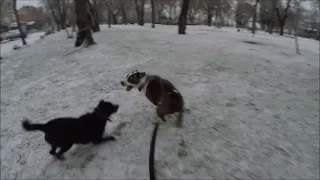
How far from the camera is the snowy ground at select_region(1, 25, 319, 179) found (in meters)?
4.61

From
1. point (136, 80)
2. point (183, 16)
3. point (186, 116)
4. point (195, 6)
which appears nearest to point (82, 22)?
point (183, 16)

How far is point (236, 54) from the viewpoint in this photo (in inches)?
497

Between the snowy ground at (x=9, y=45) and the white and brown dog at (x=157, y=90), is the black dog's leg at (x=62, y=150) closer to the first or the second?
the white and brown dog at (x=157, y=90)

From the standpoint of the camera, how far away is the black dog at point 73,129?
14.4 feet

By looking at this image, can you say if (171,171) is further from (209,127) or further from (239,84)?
(239,84)

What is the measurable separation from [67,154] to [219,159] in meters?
2.51

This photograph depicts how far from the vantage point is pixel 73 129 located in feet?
14.5

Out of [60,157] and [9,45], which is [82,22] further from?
[9,45]

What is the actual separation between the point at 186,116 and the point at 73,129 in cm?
238

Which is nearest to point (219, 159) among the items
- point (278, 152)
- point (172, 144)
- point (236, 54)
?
point (172, 144)

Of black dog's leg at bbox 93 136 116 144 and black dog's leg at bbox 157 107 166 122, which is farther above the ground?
black dog's leg at bbox 157 107 166 122

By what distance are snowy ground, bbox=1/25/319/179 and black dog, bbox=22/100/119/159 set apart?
0.28 metres

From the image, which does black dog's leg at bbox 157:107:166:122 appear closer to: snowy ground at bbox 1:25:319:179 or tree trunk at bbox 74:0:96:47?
snowy ground at bbox 1:25:319:179

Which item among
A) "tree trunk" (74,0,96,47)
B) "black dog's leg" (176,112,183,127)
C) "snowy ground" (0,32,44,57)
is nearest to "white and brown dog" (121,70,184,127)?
"black dog's leg" (176,112,183,127)
